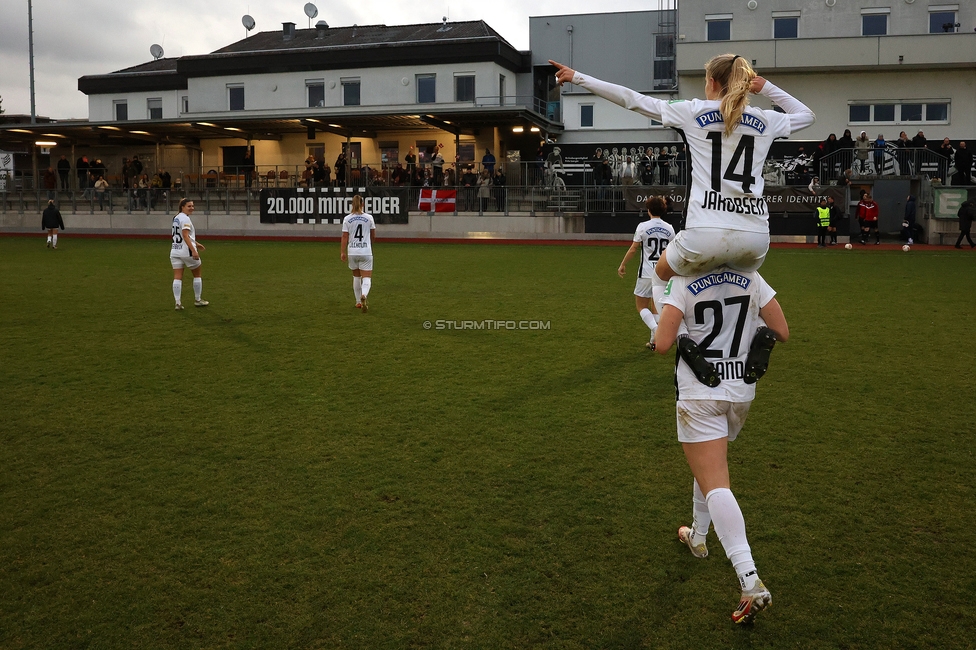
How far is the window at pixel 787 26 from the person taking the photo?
40.4 meters

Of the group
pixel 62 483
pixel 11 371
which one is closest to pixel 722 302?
pixel 62 483

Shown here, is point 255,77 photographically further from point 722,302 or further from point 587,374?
point 722,302

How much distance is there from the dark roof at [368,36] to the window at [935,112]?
21425 mm

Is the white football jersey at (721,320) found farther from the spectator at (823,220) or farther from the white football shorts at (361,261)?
the spectator at (823,220)

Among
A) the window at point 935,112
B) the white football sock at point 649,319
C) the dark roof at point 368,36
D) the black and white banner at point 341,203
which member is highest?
the dark roof at point 368,36

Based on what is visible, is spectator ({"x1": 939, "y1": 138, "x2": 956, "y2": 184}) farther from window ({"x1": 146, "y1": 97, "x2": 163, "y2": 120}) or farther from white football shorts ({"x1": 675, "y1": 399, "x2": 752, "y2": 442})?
window ({"x1": 146, "y1": 97, "x2": 163, "y2": 120})

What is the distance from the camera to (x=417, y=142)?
4341cm

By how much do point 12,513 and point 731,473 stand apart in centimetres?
473

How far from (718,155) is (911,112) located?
4119cm

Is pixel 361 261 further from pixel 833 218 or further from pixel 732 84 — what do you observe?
pixel 833 218

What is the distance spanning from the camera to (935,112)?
3850 centimetres

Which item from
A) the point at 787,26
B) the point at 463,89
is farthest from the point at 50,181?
the point at 787,26

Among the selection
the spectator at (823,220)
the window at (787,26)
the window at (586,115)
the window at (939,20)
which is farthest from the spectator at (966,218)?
the window at (586,115)

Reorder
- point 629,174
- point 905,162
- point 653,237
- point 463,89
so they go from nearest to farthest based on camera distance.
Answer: point 653,237, point 905,162, point 629,174, point 463,89
